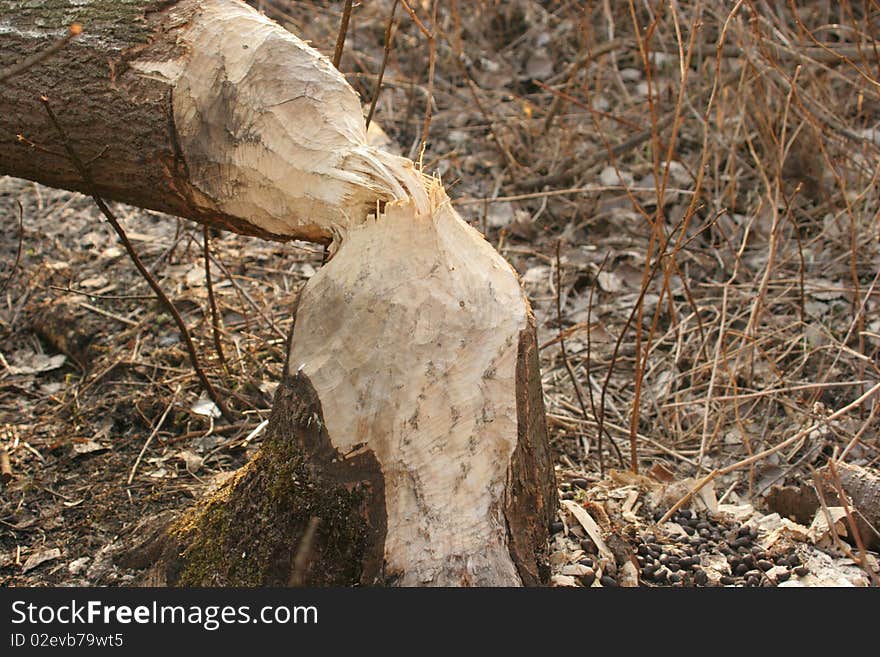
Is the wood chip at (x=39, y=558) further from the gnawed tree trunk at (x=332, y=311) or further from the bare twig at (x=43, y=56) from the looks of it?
the bare twig at (x=43, y=56)

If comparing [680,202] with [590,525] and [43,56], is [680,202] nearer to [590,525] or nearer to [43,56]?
[590,525]

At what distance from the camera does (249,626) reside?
1958 millimetres

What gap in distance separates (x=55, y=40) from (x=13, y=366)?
144 cm

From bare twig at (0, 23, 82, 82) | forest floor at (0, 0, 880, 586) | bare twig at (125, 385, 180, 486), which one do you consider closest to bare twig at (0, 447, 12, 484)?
forest floor at (0, 0, 880, 586)

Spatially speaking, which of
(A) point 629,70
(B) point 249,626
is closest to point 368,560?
(B) point 249,626

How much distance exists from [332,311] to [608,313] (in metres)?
1.98

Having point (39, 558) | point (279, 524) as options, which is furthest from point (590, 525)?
point (39, 558)

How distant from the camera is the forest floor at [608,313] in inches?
104

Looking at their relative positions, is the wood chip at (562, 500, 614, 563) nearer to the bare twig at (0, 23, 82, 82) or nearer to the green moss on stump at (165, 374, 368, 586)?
the green moss on stump at (165, 374, 368, 586)

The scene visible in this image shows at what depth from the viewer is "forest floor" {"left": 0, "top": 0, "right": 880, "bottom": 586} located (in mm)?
2641

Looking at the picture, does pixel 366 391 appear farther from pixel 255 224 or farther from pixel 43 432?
pixel 43 432

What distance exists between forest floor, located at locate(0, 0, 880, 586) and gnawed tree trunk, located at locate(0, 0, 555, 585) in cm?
32

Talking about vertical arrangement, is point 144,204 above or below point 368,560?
above

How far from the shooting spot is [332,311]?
215 cm
